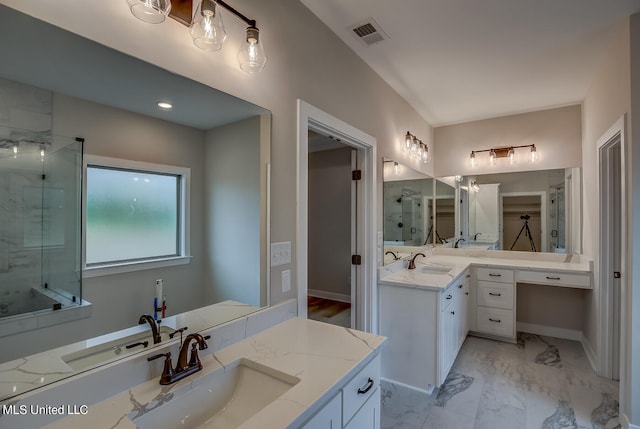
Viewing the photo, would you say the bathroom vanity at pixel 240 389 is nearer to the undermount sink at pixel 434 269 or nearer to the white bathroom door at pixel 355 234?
the white bathroom door at pixel 355 234

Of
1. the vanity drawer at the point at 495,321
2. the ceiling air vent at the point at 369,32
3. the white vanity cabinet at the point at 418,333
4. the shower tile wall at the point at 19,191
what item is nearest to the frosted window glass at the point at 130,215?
the shower tile wall at the point at 19,191

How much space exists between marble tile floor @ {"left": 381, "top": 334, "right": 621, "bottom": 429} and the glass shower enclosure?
202cm

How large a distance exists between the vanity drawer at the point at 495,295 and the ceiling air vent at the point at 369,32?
2.70 metres

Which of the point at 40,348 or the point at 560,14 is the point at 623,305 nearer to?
the point at 560,14

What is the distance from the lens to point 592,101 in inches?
114

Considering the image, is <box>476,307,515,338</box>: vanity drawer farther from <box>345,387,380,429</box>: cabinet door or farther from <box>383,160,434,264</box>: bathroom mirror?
<box>345,387,380,429</box>: cabinet door

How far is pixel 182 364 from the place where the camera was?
1069 millimetres

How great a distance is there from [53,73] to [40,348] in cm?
81

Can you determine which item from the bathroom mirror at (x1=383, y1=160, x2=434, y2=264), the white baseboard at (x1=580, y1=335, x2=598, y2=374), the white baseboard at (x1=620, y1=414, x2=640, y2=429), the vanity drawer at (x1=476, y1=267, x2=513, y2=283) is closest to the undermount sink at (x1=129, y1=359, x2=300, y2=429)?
the bathroom mirror at (x1=383, y1=160, x2=434, y2=264)

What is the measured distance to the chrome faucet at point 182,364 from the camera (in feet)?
3.40

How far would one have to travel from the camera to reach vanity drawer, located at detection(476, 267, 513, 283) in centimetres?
329

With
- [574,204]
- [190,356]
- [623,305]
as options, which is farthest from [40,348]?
[574,204]

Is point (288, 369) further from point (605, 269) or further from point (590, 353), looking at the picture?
point (590, 353)

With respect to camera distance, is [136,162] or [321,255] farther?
[321,255]
